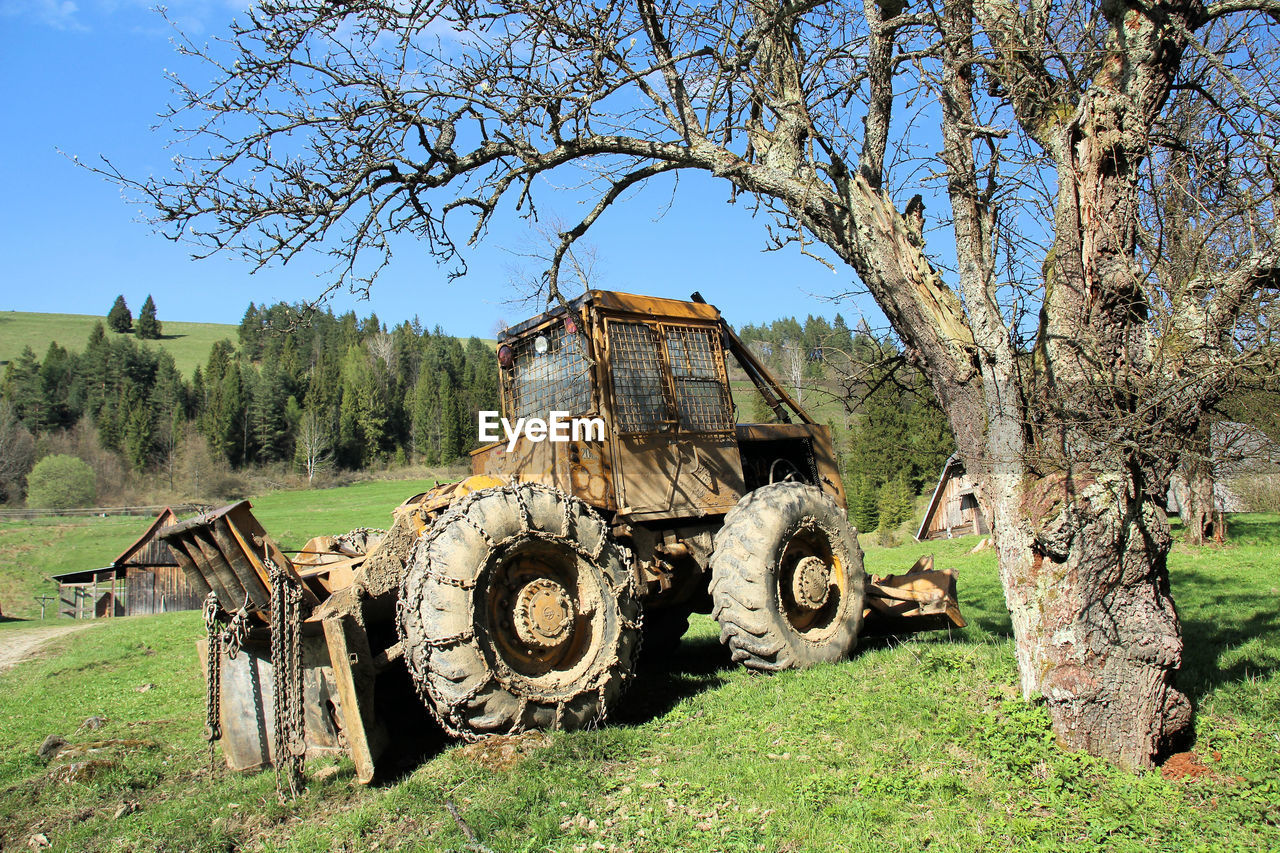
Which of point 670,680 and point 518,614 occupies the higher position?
point 518,614

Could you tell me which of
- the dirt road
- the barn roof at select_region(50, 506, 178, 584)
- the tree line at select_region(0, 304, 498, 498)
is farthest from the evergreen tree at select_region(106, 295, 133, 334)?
the dirt road

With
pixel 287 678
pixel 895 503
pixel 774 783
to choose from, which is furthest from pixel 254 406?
pixel 774 783

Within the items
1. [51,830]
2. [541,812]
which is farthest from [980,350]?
[51,830]

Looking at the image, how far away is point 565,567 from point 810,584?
7.75 ft

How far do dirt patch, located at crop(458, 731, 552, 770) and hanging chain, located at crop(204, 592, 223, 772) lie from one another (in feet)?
5.62

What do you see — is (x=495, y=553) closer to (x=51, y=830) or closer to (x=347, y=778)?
(x=347, y=778)

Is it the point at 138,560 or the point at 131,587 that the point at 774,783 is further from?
the point at 131,587

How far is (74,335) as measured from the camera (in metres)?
101

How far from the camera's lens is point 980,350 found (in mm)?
4758

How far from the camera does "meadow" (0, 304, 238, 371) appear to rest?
94.1 meters

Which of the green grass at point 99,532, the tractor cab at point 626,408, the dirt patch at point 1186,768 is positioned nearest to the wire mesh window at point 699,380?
the tractor cab at point 626,408

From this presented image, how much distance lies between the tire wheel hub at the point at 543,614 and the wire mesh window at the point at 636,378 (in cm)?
166

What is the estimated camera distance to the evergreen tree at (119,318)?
109 metres

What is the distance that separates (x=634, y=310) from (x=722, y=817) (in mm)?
4272
